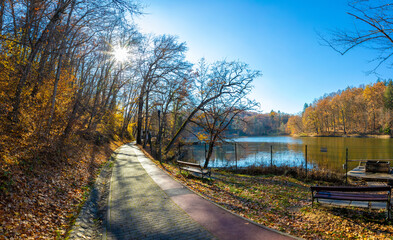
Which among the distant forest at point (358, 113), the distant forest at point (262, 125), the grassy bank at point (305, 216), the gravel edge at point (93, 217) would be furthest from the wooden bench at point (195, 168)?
the distant forest at point (358, 113)

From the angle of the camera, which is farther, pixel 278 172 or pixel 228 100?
pixel 228 100

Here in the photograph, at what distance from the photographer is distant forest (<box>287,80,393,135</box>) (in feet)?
190

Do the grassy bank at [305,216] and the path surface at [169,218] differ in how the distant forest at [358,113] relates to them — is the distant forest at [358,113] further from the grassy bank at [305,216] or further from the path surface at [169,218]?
the path surface at [169,218]

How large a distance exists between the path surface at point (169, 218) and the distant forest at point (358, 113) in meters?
69.8

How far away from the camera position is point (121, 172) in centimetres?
1134

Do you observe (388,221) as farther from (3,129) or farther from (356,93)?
(356,93)

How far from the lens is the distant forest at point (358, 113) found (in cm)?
5780

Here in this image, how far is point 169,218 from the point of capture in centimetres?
543

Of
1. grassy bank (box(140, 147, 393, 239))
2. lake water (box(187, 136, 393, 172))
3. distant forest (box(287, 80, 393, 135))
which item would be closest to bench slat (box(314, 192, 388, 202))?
grassy bank (box(140, 147, 393, 239))

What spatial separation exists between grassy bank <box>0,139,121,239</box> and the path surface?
1.13 meters

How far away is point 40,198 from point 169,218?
3.52m

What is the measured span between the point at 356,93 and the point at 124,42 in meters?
84.8

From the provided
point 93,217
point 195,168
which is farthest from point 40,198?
point 195,168

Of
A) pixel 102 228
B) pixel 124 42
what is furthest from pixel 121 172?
pixel 124 42
